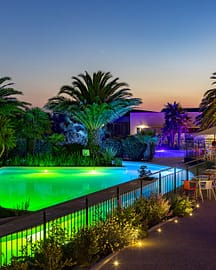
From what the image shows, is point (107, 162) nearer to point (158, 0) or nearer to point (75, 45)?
point (75, 45)

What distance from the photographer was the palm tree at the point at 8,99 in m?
25.9

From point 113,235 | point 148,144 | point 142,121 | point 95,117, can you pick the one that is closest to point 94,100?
point 95,117

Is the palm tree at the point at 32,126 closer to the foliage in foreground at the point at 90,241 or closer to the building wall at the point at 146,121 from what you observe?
the building wall at the point at 146,121

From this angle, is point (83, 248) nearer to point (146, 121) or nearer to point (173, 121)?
point (173, 121)

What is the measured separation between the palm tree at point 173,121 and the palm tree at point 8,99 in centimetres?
1876

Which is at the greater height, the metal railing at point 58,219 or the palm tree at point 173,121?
the palm tree at point 173,121

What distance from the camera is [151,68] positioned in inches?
1205

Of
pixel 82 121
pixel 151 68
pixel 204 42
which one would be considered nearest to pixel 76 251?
pixel 204 42

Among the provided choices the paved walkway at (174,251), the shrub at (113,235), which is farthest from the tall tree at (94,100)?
the shrub at (113,235)

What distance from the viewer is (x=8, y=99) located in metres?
27.7

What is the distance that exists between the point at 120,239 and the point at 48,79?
28.7 meters

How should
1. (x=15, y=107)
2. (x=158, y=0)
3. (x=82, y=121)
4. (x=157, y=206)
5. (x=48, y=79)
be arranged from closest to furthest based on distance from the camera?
(x=157, y=206)
(x=158, y=0)
(x=15, y=107)
(x=82, y=121)
(x=48, y=79)

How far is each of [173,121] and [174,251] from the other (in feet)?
120

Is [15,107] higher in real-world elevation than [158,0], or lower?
lower
